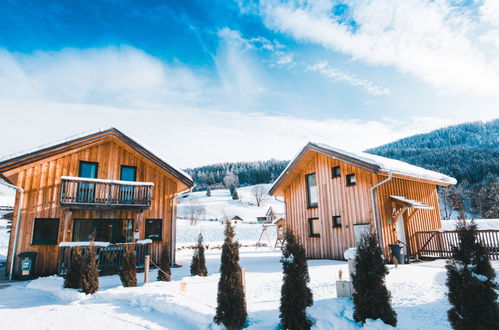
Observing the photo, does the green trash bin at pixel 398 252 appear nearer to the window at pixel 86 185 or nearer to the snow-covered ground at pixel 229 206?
the window at pixel 86 185

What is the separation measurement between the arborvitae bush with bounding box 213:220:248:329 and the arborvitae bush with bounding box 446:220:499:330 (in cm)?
352

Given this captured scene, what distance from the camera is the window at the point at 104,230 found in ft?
43.3

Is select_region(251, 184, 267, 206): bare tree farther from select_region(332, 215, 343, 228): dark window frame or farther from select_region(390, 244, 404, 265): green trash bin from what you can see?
select_region(390, 244, 404, 265): green trash bin

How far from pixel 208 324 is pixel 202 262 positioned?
5.04 m

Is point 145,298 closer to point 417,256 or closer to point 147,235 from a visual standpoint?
point 147,235

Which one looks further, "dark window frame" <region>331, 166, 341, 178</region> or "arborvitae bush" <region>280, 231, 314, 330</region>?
"dark window frame" <region>331, 166, 341, 178</region>

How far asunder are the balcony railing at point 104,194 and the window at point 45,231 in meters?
1.34

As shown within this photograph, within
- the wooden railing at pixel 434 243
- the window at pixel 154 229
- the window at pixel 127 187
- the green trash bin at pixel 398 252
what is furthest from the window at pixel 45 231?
the wooden railing at pixel 434 243

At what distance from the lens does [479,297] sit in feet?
13.3

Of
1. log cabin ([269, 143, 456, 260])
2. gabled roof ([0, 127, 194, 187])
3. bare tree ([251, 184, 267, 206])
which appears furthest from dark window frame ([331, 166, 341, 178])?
bare tree ([251, 184, 267, 206])

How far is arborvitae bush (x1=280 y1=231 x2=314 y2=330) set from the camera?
5.25m

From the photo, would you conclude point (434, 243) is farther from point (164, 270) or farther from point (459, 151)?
point (459, 151)

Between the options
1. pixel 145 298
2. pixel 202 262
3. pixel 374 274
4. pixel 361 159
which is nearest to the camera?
pixel 374 274

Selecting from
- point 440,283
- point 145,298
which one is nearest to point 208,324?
point 145,298
